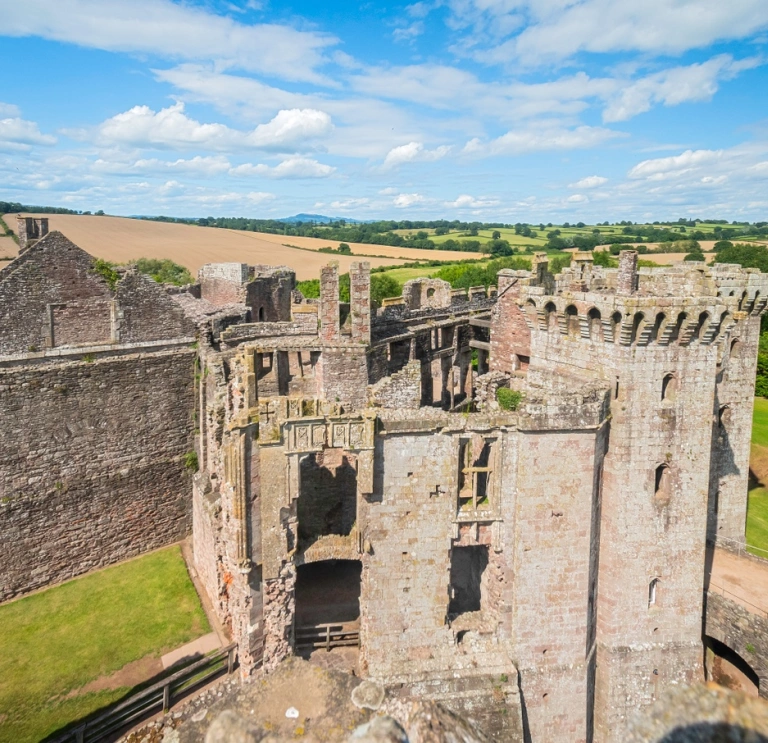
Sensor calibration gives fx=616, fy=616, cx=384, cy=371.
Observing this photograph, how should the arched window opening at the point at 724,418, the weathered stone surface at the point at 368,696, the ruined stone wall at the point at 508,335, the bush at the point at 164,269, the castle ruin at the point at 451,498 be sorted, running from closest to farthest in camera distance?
the weathered stone surface at the point at 368,696 → the castle ruin at the point at 451,498 → the arched window opening at the point at 724,418 → the ruined stone wall at the point at 508,335 → the bush at the point at 164,269

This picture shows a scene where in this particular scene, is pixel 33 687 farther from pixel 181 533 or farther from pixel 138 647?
pixel 181 533

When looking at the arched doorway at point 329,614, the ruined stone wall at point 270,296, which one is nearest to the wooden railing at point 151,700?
the arched doorway at point 329,614

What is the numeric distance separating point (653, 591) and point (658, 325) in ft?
20.4

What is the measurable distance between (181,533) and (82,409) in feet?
17.7

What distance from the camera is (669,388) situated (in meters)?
13.6

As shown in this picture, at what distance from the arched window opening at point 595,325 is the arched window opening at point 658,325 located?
1.06 metres

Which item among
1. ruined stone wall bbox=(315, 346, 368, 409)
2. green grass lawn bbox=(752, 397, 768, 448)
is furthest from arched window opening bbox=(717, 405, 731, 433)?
ruined stone wall bbox=(315, 346, 368, 409)

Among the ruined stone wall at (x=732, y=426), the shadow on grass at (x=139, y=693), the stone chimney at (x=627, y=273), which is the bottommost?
the shadow on grass at (x=139, y=693)

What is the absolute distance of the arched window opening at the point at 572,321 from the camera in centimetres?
1401

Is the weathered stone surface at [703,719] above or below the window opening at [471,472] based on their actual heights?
above

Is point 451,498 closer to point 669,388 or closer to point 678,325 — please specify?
point 669,388

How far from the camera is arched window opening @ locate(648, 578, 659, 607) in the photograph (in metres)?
14.2

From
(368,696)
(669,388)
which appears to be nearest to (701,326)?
(669,388)

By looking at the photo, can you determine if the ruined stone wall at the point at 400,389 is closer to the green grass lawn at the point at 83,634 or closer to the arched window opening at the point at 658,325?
the arched window opening at the point at 658,325
